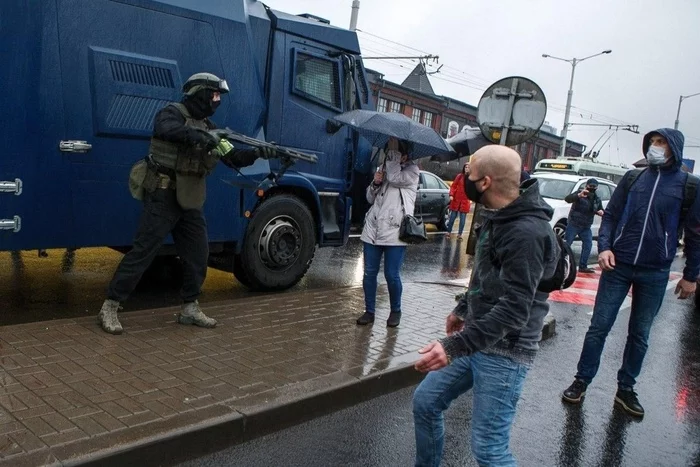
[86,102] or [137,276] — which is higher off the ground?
[86,102]

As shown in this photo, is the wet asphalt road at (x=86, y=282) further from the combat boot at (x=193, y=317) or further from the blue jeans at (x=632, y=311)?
the blue jeans at (x=632, y=311)

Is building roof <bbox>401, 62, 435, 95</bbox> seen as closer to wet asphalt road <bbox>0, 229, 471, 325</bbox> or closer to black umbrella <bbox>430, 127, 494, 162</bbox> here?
wet asphalt road <bbox>0, 229, 471, 325</bbox>

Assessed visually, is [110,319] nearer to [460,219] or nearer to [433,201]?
[460,219]

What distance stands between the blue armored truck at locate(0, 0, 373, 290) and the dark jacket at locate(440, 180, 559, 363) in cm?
376

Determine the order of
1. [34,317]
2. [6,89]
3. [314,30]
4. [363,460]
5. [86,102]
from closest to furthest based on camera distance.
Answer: [363,460] < [6,89] < [86,102] < [34,317] < [314,30]

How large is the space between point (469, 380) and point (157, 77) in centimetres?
410

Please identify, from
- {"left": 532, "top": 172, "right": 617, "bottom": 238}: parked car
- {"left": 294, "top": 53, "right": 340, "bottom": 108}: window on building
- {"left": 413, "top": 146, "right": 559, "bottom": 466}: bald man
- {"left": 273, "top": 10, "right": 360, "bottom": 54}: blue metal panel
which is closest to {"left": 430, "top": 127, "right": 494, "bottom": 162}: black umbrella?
{"left": 294, "top": 53, "right": 340, "bottom": 108}: window on building

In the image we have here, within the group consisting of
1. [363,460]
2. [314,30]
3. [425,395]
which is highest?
[314,30]

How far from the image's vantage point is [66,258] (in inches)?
319

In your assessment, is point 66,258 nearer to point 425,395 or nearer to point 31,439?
point 31,439

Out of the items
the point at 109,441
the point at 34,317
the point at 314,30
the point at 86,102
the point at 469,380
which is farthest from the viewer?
the point at 314,30

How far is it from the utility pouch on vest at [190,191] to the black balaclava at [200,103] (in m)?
0.51

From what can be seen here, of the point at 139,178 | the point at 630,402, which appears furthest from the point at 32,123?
the point at 630,402

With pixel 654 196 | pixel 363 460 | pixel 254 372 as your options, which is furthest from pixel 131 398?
pixel 654 196
